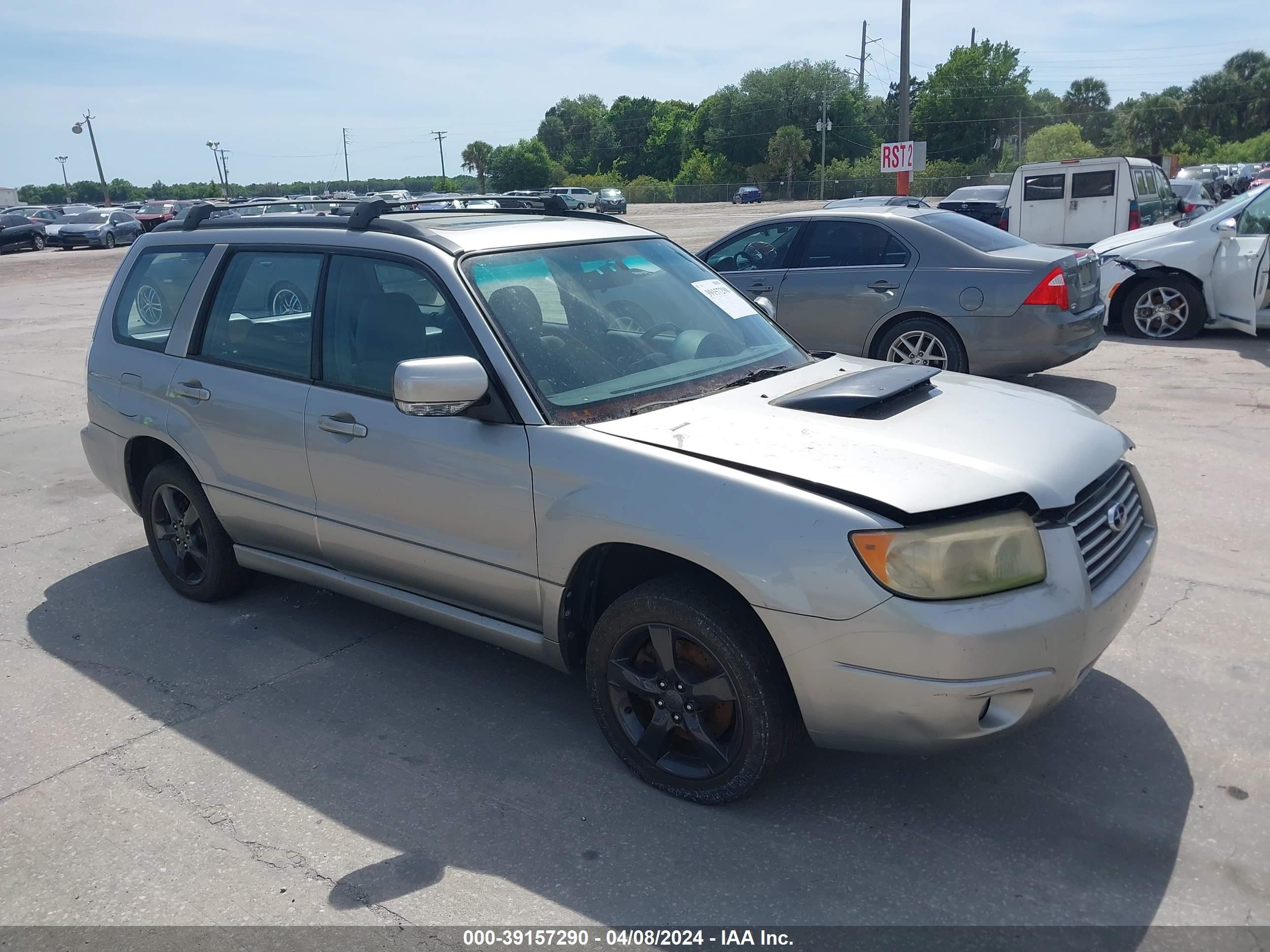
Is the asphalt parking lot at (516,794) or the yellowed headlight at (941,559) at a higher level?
the yellowed headlight at (941,559)

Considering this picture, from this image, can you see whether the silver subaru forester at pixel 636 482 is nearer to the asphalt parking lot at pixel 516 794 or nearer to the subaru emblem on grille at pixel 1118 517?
the subaru emblem on grille at pixel 1118 517

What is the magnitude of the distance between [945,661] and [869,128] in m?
107

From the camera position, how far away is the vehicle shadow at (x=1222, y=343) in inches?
397

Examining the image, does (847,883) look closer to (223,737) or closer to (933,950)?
(933,950)

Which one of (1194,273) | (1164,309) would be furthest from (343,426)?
(1164,309)

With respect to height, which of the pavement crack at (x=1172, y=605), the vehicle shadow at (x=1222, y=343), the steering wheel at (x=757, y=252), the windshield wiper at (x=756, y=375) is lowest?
the pavement crack at (x=1172, y=605)

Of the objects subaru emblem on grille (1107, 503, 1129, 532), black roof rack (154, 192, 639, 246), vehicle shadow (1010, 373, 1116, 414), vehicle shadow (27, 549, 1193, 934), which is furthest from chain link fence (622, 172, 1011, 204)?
vehicle shadow (27, 549, 1193, 934)

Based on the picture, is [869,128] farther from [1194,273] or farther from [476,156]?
[1194,273]

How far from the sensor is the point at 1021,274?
25.8ft

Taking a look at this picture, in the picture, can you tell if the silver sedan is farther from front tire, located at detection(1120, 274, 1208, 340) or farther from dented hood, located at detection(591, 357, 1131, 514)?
dented hood, located at detection(591, 357, 1131, 514)

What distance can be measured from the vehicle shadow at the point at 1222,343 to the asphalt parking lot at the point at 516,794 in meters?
5.96

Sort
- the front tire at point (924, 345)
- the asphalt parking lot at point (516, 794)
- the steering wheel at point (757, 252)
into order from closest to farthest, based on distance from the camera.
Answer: the asphalt parking lot at point (516, 794) → the front tire at point (924, 345) → the steering wheel at point (757, 252)

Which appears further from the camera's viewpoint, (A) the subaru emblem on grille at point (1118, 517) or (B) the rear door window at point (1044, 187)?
(B) the rear door window at point (1044, 187)

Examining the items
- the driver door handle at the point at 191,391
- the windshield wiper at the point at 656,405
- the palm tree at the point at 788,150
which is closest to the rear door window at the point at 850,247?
the windshield wiper at the point at 656,405
